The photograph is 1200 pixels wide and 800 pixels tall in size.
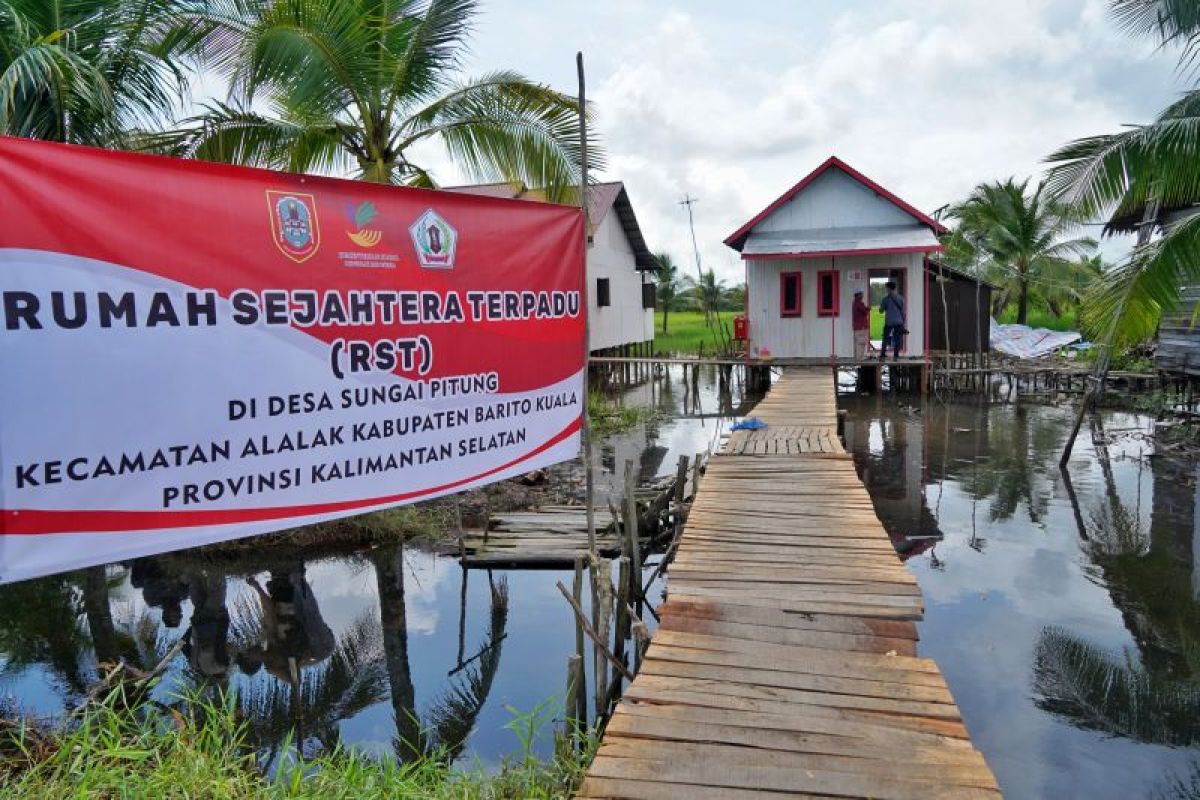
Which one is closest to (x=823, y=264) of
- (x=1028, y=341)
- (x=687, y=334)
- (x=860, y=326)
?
(x=860, y=326)

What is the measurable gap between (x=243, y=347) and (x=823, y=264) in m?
18.5

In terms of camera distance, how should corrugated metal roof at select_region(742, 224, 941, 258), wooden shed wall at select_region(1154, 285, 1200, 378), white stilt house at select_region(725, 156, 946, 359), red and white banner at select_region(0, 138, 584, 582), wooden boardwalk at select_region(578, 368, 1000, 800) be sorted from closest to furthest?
red and white banner at select_region(0, 138, 584, 582), wooden boardwalk at select_region(578, 368, 1000, 800), wooden shed wall at select_region(1154, 285, 1200, 378), corrugated metal roof at select_region(742, 224, 941, 258), white stilt house at select_region(725, 156, 946, 359)

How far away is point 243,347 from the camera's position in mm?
3473

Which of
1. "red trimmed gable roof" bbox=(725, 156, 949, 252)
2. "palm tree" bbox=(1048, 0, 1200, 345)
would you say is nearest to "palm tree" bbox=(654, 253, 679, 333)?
"red trimmed gable roof" bbox=(725, 156, 949, 252)

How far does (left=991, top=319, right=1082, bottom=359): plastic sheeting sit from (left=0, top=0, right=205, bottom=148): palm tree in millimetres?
25339

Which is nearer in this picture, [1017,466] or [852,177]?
[1017,466]

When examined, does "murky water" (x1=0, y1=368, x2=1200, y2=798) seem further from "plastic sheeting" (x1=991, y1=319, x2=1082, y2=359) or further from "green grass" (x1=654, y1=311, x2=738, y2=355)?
"green grass" (x1=654, y1=311, x2=738, y2=355)

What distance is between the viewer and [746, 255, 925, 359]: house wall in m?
20.1

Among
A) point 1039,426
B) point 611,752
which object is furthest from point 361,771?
point 1039,426

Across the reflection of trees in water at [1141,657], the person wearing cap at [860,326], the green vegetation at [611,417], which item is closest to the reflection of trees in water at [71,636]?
the reflection of trees in water at [1141,657]

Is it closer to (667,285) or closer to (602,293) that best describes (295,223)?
(602,293)

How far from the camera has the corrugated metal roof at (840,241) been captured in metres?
18.6

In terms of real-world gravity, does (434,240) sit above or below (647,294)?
below

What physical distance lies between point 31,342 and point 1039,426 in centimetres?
1791
